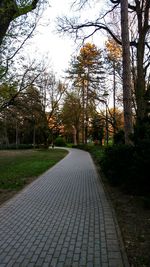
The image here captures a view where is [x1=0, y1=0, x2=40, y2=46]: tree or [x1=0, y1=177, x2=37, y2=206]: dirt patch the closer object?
[x1=0, y1=177, x2=37, y2=206]: dirt patch

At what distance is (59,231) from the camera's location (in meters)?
6.11

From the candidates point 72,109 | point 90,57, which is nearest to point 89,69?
point 90,57

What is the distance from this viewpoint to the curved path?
467 centimetres

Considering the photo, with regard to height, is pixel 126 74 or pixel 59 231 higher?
pixel 126 74

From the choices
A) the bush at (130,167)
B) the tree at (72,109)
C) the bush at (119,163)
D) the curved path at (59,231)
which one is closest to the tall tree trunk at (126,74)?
the bush at (119,163)

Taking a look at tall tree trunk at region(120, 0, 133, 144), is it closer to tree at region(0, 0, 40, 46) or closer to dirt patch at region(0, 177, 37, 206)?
dirt patch at region(0, 177, 37, 206)

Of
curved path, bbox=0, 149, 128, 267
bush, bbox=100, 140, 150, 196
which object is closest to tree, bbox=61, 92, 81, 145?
bush, bbox=100, 140, 150, 196

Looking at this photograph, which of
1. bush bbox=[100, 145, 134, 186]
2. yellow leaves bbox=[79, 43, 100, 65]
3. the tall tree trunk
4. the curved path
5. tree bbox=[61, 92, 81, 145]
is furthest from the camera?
tree bbox=[61, 92, 81, 145]

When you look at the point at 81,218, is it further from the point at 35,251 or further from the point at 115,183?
the point at 115,183

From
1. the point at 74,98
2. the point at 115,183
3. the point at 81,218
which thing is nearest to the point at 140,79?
the point at 115,183

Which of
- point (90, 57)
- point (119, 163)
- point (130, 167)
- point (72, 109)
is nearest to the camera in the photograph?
point (130, 167)

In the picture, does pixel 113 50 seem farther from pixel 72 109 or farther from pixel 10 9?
pixel 72 109

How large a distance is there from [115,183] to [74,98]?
1718 inches

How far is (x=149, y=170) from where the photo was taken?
8195mm
